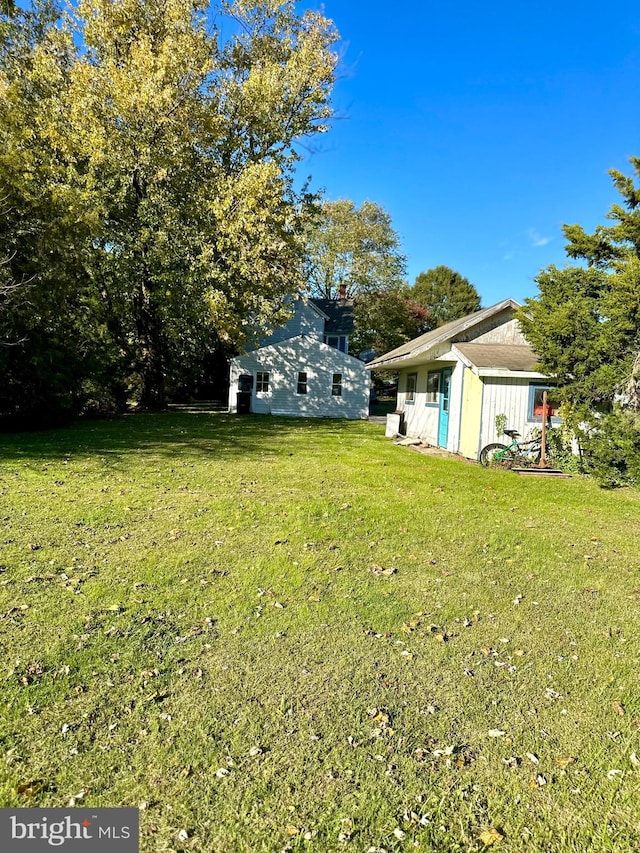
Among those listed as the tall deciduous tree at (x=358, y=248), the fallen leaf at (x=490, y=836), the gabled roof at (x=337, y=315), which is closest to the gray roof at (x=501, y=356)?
the fallen leaf at (x=490, y=836)

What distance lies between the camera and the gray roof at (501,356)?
39.0 ft

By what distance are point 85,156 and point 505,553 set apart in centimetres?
2111

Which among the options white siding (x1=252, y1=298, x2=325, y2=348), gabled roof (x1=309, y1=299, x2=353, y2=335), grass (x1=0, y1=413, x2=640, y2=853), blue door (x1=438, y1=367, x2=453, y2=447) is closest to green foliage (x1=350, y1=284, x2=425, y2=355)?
gabled roof (x1=309, y1=299, x2=353, y2=335)

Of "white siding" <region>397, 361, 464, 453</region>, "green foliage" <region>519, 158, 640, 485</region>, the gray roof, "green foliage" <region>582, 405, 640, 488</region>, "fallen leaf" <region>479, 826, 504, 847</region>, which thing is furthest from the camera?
"white siding" <region>397, 361, 464, 453</region>

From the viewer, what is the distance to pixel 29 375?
43.8 ft

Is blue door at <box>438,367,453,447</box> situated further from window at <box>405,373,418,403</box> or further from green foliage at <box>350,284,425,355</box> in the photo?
green foliage at <box>350,284,425,355</box>

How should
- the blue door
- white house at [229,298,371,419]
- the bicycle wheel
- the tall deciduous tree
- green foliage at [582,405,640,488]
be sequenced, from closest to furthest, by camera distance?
green foliage at [582,405,640,488]
the bicycle wheel
the blue door
white house at [229,298,371,419]
the tall deciduous tree

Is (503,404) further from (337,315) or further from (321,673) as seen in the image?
(337,315)

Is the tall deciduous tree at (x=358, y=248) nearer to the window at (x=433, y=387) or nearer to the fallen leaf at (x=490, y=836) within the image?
the window at (x=433, y=387)

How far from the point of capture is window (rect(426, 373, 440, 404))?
49.4ft

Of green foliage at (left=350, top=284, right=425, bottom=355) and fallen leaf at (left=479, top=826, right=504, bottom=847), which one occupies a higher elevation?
green foliage at (left=350, top=284, right=425, bottom=355)

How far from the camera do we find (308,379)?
24.4 metres

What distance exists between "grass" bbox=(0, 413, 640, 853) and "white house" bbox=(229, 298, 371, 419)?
17.0m

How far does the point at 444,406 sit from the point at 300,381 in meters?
11.2
